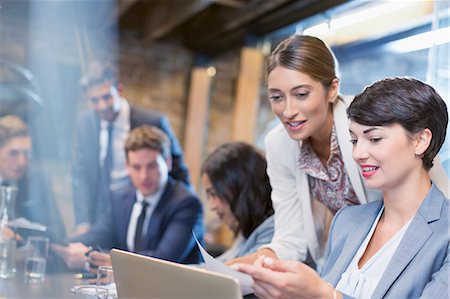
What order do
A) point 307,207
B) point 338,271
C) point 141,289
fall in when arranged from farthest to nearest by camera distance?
point 307,207
point 338,271
point 141,289

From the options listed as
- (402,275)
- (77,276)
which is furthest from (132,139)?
(402,275)

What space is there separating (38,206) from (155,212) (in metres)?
0.61

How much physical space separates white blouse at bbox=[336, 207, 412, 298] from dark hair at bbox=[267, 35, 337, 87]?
1.59 feet

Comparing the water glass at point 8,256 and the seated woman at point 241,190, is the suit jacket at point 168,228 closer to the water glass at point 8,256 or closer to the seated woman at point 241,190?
the seated woman at point 241,190

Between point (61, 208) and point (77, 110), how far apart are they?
125 cm

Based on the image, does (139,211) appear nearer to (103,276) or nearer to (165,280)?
(103,276)

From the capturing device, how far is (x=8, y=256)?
1978 mm

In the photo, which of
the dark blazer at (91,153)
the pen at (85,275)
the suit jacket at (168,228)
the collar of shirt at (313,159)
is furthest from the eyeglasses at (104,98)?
the collar of shirt at (313,159)

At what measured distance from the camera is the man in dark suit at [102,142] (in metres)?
3.35

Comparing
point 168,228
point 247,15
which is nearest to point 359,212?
point 168,228

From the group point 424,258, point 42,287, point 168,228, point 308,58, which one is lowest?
point 42,287

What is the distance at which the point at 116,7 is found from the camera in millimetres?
5359

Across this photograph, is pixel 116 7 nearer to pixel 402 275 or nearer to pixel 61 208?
pixel 61 208

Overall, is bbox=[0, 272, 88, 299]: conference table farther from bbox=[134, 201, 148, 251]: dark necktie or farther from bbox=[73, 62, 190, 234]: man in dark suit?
bbox=[73, 62, 190, 234]: man in dark suit
